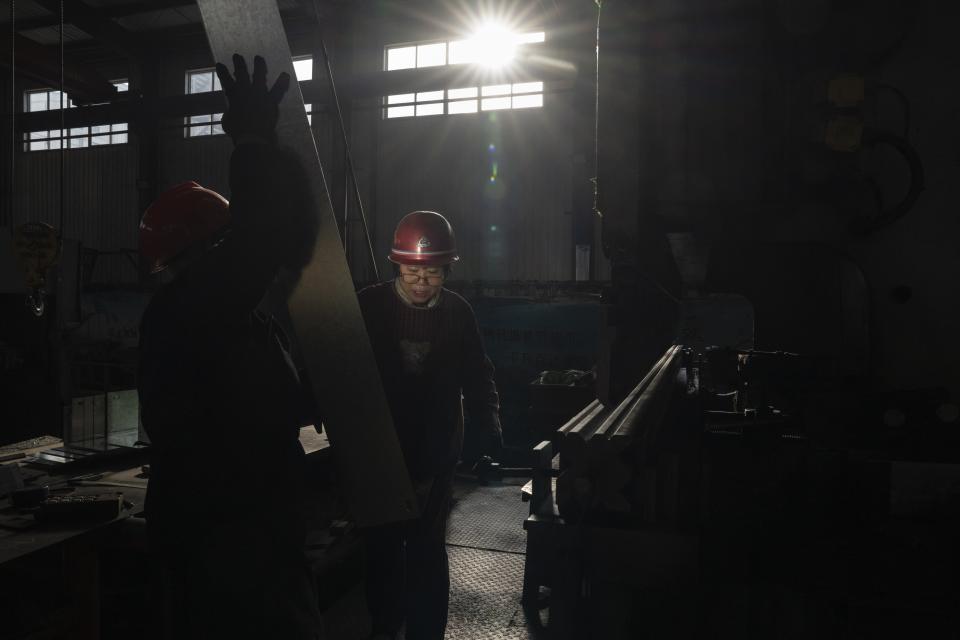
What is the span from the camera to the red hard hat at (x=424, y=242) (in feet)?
8.16

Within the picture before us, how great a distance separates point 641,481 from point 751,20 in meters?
1.48

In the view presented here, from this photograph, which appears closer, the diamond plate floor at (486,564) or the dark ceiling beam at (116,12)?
the diamond plate floor at (486,564)

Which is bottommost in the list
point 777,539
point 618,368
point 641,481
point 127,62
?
point 777,539

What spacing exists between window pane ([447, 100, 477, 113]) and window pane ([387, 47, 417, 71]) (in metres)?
0.99

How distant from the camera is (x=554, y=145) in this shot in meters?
9.54

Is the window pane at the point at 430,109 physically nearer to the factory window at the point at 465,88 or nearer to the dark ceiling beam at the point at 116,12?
the factory window at the point at 465,88

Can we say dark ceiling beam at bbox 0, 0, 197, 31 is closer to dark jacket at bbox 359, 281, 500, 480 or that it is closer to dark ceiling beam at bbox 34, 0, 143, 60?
dark ceiling beam at bbox 34, 0, 143, 60

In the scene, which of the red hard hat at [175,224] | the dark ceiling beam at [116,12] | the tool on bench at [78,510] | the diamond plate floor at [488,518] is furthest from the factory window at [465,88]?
the tool on bench at [78,510]

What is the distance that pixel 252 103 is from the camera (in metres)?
1.28

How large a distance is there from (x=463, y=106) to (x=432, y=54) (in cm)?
101

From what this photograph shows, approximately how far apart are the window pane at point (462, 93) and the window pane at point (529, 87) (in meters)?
0.66

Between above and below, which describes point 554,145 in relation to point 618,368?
above

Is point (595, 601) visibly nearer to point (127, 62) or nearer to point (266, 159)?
point (266, 159)

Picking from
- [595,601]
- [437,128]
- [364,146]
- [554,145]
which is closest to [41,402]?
[364,146]
